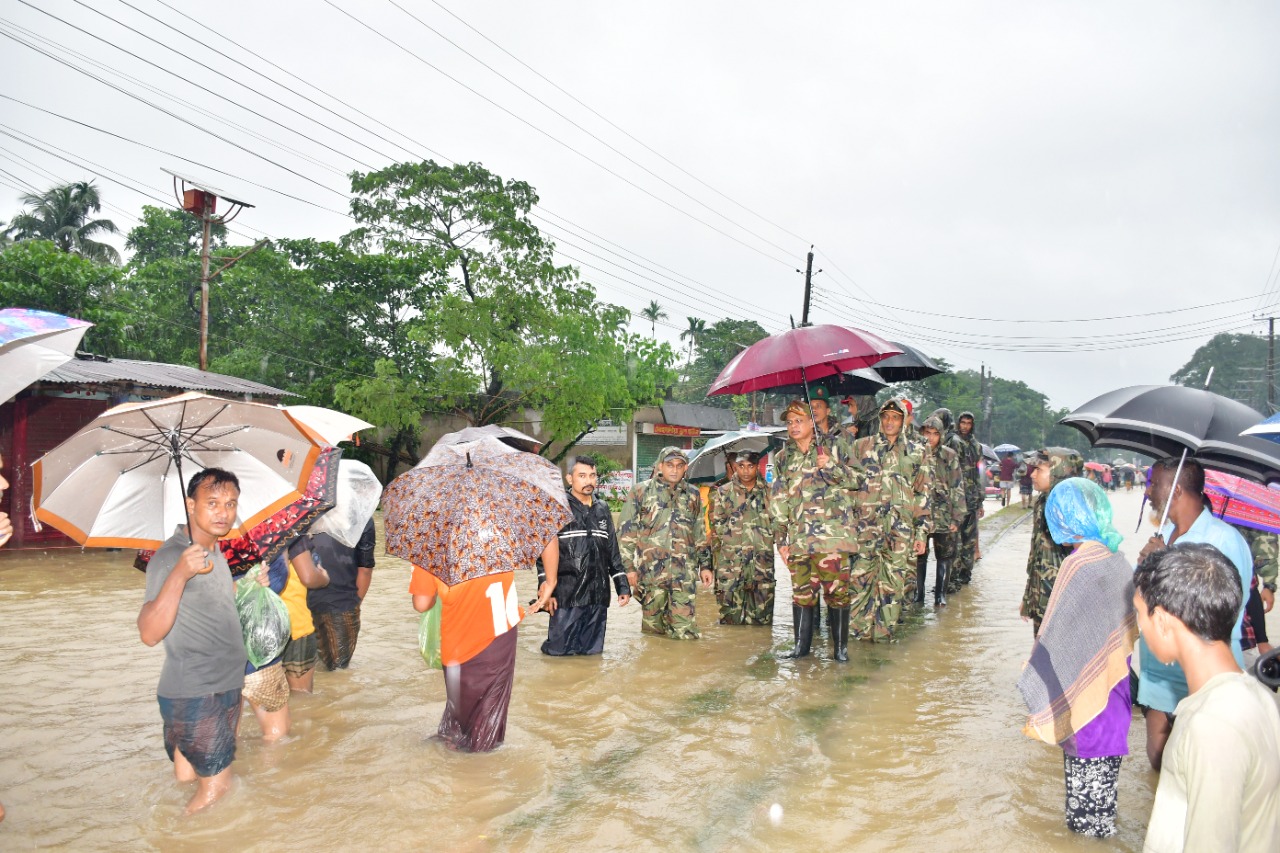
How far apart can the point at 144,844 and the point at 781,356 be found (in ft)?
15.9

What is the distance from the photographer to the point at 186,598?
3.62m

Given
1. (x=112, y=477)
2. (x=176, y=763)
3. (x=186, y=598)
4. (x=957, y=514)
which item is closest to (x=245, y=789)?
(x=176, y=763)

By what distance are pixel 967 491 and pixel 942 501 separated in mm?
888

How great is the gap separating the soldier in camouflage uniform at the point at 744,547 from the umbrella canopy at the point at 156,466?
4727 millimetres

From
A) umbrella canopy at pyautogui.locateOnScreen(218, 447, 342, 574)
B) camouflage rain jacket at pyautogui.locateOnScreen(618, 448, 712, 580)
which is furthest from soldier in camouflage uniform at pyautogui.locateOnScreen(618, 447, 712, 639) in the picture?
umbrella canopy at pyautogui.locateOnScreen(218, 447, 342, 574)

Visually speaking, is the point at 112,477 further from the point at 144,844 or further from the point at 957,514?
the point at 957,514

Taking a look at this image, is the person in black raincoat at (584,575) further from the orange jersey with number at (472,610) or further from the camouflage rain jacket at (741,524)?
the orange jersey with number at (472,610)

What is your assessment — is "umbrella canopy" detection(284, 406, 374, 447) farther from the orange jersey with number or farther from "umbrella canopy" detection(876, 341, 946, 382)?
"umbrella canopy" detection(876, 341, 946, 382)

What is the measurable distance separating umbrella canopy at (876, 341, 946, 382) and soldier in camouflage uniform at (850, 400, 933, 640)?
120cm

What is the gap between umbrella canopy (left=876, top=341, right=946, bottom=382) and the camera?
355 inches

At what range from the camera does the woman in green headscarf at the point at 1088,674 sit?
135 inches

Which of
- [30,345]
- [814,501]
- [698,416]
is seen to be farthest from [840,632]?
[698,416]

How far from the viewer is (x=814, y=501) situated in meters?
6.55

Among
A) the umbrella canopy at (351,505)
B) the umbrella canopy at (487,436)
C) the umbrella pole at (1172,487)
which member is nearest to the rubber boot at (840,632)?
the umbrella canopy at (487,436)
